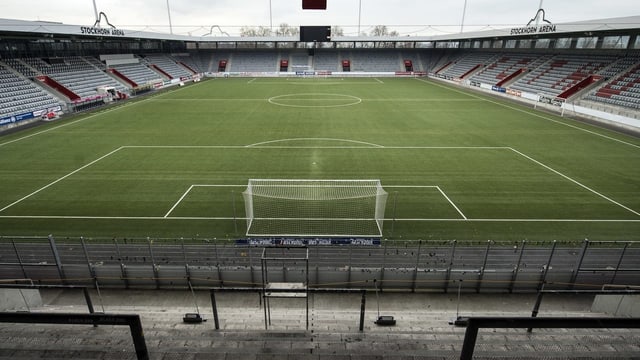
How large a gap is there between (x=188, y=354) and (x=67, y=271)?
312 inches

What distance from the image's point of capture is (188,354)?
5.51 m

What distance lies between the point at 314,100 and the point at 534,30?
27.7m

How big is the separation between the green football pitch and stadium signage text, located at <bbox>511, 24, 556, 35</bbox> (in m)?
10.6

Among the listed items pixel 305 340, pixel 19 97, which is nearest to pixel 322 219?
pixel 305 340

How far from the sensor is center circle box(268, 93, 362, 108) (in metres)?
41.3

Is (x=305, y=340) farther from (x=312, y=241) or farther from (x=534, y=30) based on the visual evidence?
(x=534, y=30)

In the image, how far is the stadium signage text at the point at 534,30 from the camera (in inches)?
1526

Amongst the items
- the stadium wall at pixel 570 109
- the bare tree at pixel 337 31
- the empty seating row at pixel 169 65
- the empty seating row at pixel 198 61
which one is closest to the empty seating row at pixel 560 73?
the stadium wall at pixel 570 109

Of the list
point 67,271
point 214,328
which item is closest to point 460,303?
point 214,328

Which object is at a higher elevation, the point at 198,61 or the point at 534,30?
the point at 534,30

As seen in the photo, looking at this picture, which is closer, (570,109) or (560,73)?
(570,109)

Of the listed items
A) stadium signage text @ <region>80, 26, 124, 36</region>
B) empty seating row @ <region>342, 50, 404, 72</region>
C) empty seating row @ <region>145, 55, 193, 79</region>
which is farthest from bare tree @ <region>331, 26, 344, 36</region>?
stadium signage text @ <region>80, 26, 124, 36</region>

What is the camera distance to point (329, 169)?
20.7m

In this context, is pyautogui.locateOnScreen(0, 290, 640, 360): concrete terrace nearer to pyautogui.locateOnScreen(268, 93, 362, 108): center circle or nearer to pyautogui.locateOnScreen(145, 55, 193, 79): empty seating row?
pyautogui.locateOnScreen(268, 93, 362, 108): center circle
